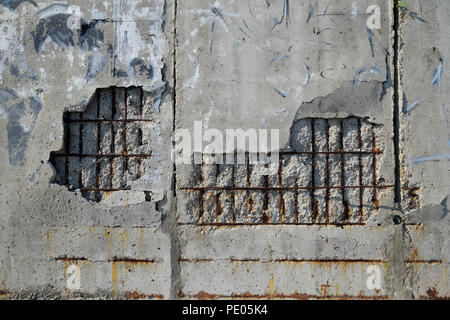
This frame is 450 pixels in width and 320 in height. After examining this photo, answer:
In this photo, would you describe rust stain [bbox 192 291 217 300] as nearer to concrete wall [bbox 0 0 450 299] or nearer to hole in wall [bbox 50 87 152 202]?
concrete wall [bbox 0 0 450 299]

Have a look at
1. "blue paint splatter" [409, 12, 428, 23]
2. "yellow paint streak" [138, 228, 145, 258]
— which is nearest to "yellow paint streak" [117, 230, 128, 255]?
"yellow paint streak" [138, 228, 145, 258]

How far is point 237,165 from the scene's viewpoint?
12.0ft

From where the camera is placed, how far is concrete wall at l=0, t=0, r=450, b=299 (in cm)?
362

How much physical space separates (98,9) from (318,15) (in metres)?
2.02

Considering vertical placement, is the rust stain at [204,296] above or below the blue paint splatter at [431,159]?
below

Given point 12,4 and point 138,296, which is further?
point 12,4

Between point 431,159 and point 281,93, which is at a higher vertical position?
point 281,93

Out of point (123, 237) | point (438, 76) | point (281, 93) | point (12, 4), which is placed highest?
point (12, 4)

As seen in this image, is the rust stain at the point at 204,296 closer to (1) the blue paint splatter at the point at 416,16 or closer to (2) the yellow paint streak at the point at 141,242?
(2) the yellow paint streak at the point at 141,242

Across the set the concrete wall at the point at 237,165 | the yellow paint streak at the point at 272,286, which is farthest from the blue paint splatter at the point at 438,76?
the yellow paint streak at the point at 272,286

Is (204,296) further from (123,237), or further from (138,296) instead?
(123,237)

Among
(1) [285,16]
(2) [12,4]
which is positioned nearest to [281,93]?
(1) [285,16]

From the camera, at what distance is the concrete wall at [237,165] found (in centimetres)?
362

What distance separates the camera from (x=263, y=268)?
3629 mm
